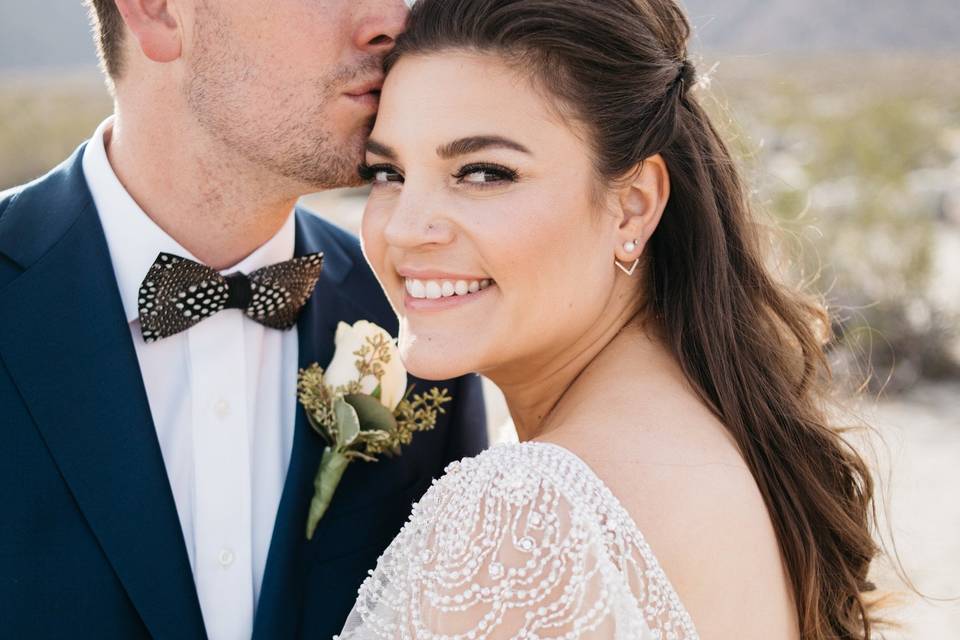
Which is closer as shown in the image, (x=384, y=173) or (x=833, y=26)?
(x=384, y=173)

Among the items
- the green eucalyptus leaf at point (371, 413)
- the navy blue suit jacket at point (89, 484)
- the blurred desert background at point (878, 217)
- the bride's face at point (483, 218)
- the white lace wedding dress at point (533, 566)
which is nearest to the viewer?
the white lace wedding dress at point (533, 566)

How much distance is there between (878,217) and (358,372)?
8168 mm

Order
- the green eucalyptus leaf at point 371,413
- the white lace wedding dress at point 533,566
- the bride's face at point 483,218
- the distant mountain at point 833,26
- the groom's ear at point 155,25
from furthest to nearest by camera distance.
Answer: the distant mountain at point 833,26, the groom's ear at point 155,25, the green eucalyptus leaf at point 371,413, the bride's face at point 483,218, the white lace wedding dress at point 533,566

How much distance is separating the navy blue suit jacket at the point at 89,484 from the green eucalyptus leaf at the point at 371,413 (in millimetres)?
134

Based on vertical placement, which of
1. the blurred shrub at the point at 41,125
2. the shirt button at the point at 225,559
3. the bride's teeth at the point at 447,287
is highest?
the bride's teeth at the point at 447,287

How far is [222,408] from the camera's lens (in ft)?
8.35

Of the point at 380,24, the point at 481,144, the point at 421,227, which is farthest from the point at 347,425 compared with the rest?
the point at 380,24

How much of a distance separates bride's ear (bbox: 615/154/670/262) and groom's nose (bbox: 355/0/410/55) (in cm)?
71

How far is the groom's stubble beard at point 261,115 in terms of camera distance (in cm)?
279

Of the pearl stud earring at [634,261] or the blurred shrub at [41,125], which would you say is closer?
the pearl stud earring at [634,261]

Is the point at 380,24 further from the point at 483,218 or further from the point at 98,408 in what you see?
the point at 98,408

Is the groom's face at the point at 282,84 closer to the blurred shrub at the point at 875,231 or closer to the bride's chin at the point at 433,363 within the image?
the bride's chin at the point at 433,363

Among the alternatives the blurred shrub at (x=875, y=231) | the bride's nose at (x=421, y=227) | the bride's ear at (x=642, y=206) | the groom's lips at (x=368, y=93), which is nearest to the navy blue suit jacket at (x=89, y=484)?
the bride's nose at (x=421, y=227)

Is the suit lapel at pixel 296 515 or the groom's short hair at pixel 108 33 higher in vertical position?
the groom's short hair at pixel 108 33
